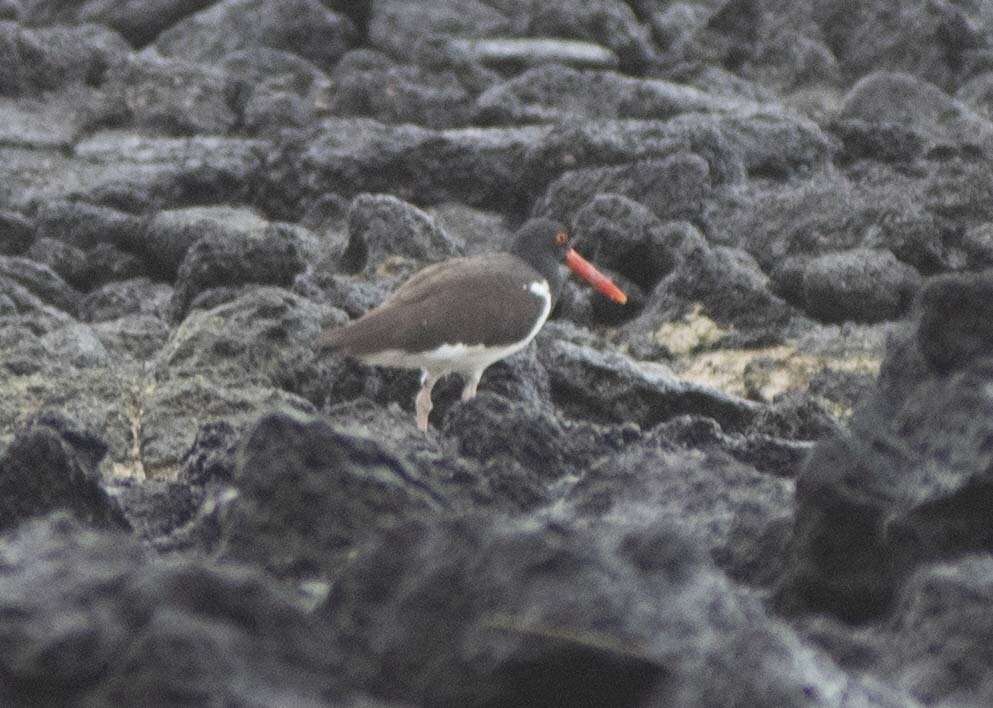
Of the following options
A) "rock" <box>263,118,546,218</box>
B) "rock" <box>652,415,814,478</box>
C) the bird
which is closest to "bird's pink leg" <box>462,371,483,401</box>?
the bird

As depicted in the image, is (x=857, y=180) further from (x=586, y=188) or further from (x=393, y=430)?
(x=393, y=430)

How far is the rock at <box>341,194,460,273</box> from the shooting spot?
14250 mm

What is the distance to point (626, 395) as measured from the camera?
10578 millimetres

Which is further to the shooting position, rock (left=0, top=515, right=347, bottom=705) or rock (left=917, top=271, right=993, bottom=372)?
rock (left=917, top=271, right=993, bottom=372)

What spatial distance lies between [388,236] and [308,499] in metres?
9.24

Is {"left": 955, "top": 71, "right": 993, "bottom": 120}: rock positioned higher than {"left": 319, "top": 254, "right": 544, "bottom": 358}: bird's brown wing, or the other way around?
{"left": 319, "top": 254, "right": 544, "bottom": 358}: bird's brown wing

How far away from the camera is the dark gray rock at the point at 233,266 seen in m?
14.1

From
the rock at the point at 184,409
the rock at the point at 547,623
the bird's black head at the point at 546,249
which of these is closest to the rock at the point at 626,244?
the bird's black head at the point at 546,249

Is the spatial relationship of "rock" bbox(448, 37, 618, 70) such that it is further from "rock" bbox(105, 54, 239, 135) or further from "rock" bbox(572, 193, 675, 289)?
"rock" bbox(572, 193, 675, 289)

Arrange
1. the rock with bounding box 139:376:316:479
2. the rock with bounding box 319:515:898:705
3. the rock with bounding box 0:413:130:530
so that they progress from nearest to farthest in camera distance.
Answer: the rock with bounding box 319:515:898:705
the rock with bounding box 0:413:130:530
the rock with bounding box 139:376:316:479

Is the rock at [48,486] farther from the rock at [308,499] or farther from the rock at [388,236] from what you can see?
the rock at [388,236]

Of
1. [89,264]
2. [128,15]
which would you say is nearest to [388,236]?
[89,264]

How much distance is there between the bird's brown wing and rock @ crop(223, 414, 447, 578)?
16.3ft

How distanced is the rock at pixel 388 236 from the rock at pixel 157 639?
10.3 metres
